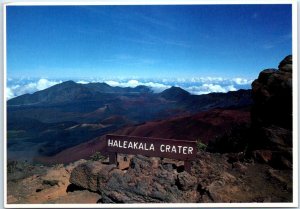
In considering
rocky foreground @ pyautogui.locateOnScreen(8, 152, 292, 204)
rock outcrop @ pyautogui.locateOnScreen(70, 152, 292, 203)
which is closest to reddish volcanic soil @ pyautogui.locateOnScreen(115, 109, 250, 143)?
rocky foreground @ pyautogui.locateOnScreen(8, 152, 292, 204)

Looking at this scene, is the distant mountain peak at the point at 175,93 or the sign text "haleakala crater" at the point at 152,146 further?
the distant mountain peak at the point at 175,93

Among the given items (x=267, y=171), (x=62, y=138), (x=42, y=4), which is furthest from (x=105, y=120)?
(x=267, y=171)

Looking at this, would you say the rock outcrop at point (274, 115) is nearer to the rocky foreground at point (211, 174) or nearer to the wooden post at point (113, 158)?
the rocky foreground at point (211, 174)

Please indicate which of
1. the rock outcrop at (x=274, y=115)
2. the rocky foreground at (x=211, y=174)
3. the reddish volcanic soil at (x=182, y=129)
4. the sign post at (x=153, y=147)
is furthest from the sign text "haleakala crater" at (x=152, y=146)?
the rock outcrop at (x=274, y=115)

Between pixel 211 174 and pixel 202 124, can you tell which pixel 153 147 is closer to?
pixel 211 174

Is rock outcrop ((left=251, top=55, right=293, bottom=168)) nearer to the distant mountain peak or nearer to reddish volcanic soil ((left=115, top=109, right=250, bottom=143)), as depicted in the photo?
reddish volcanic soil ((left=115, top=109, right=250, bottom=143))

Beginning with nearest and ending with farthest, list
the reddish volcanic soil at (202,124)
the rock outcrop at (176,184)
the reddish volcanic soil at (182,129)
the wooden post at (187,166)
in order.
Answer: the rock outcrop at (176,184)
the wooden post at (187,166)
the reddish volcanic soil at (182,129)
the reddish volcanic soil at (202,124)
